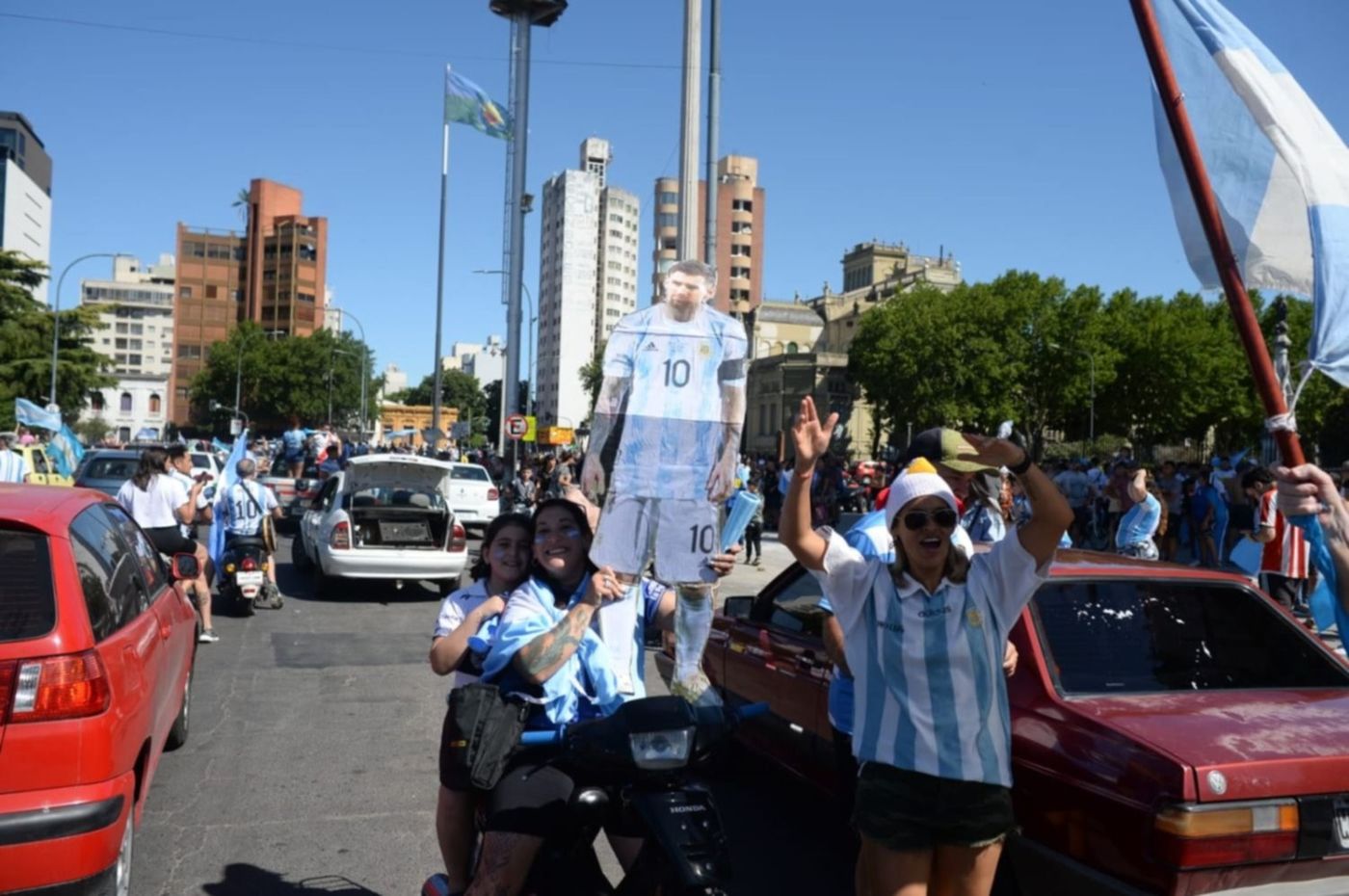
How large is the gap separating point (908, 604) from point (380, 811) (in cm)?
356

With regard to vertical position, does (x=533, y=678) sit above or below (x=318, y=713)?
above

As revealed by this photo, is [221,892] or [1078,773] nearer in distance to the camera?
[1078,773]

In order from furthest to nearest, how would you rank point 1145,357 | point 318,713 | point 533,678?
point 1145,357 < point 318,713 < point 533,678

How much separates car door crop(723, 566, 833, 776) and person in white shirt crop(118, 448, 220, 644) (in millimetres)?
5536

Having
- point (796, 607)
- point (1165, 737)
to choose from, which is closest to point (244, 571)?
point (796, 607)

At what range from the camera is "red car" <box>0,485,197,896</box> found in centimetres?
356

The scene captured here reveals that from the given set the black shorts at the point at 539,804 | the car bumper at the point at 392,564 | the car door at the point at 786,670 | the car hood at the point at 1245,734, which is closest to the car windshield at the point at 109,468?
the car bumper at the point at 392,564

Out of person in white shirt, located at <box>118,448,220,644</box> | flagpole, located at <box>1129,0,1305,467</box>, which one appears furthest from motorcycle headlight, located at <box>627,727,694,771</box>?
person in white shirt, located at <box>118,448,220,644</box>

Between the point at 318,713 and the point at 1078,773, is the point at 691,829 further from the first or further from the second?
the point at 318,713

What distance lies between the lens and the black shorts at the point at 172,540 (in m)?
9.62

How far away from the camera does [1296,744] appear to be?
3508mm

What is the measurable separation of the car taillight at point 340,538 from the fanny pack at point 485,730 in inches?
418

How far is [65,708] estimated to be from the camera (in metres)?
3.67

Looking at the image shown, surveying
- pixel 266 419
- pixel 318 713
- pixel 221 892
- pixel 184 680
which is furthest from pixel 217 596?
pixel 266 419
